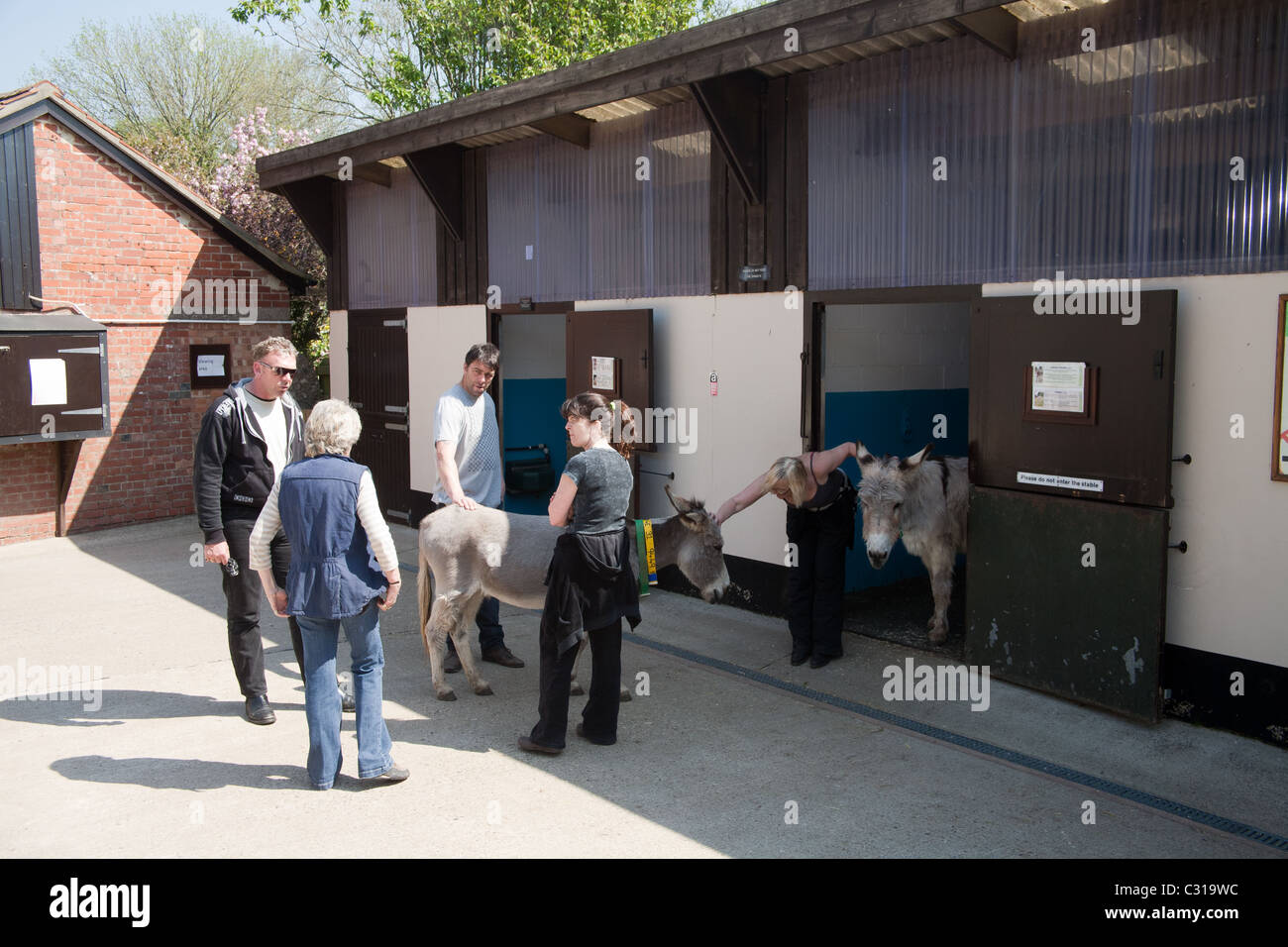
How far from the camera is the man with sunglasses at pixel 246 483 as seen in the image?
17.7 ft

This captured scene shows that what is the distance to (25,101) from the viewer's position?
34.8 feet

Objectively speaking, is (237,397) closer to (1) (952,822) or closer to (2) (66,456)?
(1) (952,822)

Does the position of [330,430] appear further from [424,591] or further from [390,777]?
[424,591]

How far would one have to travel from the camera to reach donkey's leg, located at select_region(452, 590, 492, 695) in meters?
5.96

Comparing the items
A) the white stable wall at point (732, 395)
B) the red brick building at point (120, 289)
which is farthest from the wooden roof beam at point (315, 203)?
the white stable wall at point (732, 395)

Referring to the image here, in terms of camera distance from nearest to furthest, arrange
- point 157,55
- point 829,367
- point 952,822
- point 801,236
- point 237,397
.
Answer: point 952,822
point 237,397
point 801,236
point 829,367
point 157,55

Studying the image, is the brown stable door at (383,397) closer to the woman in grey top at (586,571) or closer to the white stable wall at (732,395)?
the white stable wall at (732,395)

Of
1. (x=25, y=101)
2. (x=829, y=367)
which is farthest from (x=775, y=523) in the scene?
(x=25, y=101)

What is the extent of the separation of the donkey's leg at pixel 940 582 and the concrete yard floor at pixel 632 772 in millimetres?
308

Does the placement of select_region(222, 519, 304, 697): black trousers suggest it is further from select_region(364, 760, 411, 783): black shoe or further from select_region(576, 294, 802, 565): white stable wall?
select_region(576, 294, 802, 565): white stable wall

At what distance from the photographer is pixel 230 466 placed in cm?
553

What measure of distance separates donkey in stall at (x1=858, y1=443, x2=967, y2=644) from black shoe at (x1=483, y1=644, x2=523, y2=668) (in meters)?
2.34

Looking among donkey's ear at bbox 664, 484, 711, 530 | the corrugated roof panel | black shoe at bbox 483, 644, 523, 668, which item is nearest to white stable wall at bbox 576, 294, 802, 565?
the corrugated roof panel

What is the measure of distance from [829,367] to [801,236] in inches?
42.6
